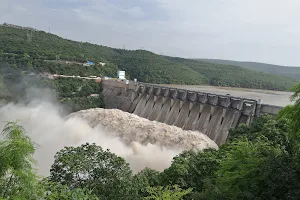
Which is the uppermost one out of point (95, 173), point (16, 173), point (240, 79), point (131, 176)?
point (16, 173)

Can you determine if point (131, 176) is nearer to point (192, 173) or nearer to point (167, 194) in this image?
point (167, 194)

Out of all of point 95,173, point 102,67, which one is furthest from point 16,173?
point 102,67

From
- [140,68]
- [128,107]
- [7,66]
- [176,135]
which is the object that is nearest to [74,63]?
[7,66]

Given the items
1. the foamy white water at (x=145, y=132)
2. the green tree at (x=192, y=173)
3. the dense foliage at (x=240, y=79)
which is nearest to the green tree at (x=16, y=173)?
the green tree at (x=192, y=173)

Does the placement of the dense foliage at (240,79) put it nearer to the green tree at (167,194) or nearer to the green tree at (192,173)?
the green tree at (192,173)

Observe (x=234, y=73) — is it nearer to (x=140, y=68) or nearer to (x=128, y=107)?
(x=140, y=68)
